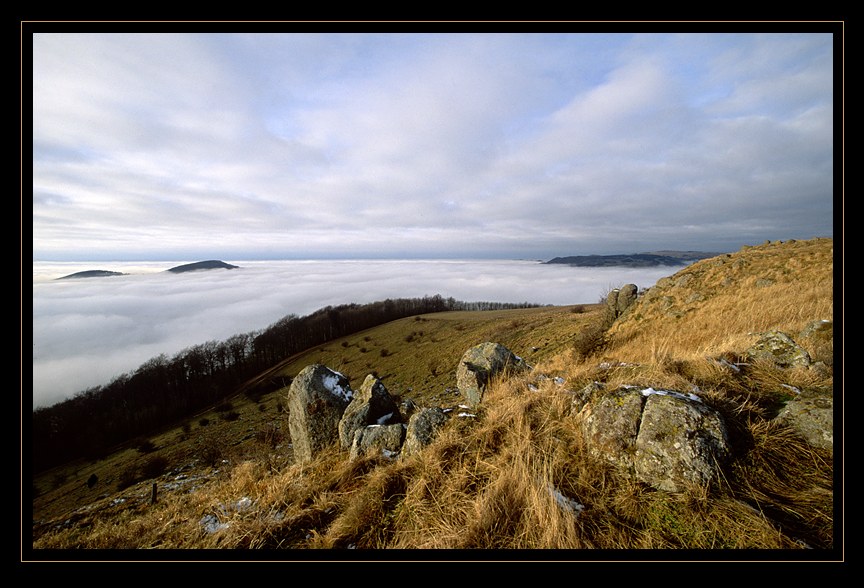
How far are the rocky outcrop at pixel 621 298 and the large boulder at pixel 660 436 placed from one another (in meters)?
23.8

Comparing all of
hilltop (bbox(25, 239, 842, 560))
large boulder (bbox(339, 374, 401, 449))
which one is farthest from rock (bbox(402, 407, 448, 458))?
large boulder (bbox(339, 374, 401, 449))

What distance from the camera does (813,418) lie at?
2.93 m

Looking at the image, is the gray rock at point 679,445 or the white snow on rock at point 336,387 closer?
the gray rock at point 679,445

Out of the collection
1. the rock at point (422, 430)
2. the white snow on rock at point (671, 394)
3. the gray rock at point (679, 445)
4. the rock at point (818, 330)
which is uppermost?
the rock at point (818, 330)

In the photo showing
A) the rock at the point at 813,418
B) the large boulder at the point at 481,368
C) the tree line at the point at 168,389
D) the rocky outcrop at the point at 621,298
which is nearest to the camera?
the rock at the point at 813,418

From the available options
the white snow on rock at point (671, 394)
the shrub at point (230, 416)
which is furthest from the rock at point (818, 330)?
the shrub at point (230, 416)

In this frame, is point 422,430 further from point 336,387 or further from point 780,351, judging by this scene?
point 780,351

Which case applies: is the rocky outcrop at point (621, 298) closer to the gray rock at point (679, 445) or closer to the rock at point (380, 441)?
the gray rock at point (679, 445)

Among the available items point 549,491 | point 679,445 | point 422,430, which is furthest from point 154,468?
point 679,445

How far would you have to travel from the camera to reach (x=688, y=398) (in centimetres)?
300

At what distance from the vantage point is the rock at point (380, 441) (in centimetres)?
453

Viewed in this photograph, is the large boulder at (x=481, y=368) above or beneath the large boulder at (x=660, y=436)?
beneath

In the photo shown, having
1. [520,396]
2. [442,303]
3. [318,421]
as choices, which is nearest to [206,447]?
[318,421]

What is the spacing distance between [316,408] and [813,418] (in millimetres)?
8561
